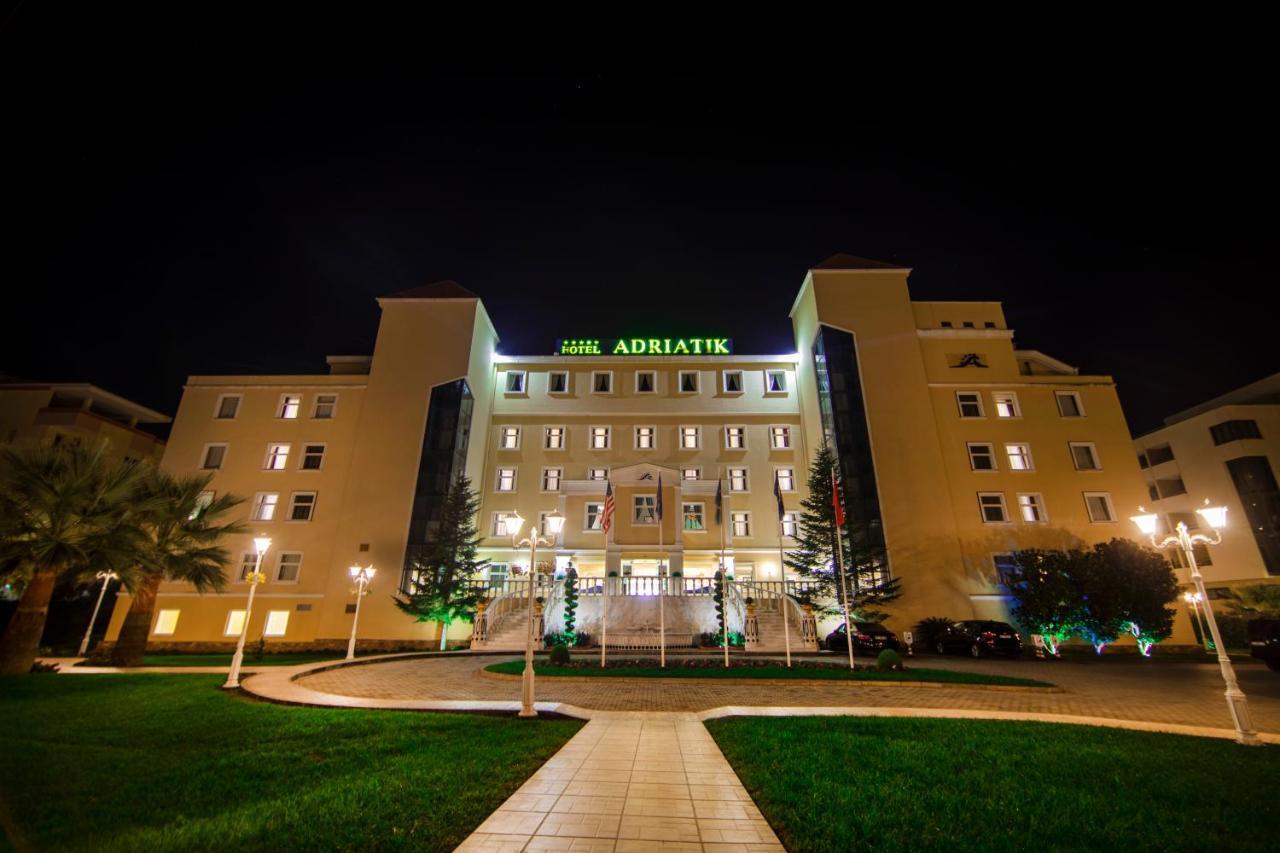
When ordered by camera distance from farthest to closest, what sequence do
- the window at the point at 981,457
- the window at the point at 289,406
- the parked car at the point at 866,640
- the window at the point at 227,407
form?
1. the window at the point at 289,406
2. the window at the point at 227,407
3. the window at the point at 981,457
4. the parked car at the point at 866,640

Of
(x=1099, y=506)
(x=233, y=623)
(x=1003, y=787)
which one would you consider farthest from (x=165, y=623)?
(x=1099, y=506)

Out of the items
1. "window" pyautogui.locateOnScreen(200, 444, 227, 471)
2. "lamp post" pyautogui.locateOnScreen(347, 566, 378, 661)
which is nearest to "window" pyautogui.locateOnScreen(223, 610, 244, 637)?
"lamp post" pyautogui.locateOnScreen(347, 566, 378, 661)

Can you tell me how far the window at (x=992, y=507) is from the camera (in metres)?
26.7

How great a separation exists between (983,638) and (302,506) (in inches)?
1329

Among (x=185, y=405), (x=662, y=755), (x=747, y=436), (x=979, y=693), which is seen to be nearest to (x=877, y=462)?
(x=747, y=436)

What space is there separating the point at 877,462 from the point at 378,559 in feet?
86.6

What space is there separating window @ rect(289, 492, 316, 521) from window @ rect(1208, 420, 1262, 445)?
59.9 m

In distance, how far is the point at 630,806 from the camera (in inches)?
217

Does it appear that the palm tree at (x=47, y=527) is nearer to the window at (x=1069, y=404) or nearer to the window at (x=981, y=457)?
the window at (x=981, y=457)

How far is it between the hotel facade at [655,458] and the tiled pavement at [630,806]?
1541 centimetres

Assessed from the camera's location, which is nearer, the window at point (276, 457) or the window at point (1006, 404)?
the window at point (1006, 404)

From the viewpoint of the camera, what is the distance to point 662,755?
7453 mm

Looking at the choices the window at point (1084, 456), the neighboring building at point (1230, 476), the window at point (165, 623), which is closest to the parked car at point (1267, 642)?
the window at point (1084, 456)

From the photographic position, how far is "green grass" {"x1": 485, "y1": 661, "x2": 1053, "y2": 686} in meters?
14.3
